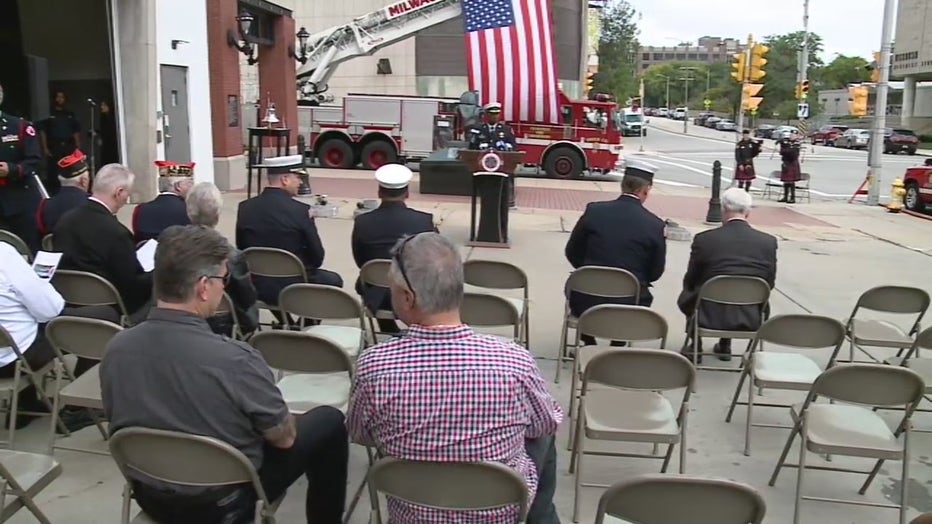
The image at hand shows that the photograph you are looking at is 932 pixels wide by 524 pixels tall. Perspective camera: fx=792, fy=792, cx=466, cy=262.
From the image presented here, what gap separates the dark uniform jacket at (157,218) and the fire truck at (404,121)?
1417cm

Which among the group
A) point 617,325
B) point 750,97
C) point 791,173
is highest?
point 750,97

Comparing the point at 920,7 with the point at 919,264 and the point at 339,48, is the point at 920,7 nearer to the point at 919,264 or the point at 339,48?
the point at 339,48

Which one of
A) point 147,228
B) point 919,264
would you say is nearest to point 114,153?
point 147,228

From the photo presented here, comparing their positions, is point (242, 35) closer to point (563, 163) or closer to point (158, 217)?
Answer: point (563, 163)

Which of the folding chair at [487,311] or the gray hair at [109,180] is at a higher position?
the gray hair at [109,180]

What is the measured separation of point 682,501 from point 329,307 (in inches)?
108

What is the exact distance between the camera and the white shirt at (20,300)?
148 inches

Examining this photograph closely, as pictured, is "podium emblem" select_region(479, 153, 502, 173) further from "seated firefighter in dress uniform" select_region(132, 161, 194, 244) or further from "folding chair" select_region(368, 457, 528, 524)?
"folding chair" select_region(368, 457, 528, 524)

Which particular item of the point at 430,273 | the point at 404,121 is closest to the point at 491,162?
the point at 430,273

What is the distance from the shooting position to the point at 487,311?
4.73 m

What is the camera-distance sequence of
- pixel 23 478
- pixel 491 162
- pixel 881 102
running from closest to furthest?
pixel 23 478 → pixel 491 162 → pixel 881 102

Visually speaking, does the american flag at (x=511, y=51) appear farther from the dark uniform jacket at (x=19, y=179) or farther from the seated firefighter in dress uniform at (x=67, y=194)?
the seated firefighter in dress uniform at (x=67, y=194)

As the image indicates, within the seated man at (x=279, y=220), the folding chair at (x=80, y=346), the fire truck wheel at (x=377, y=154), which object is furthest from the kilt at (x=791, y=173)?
the folding chair at (x=80, y=346)

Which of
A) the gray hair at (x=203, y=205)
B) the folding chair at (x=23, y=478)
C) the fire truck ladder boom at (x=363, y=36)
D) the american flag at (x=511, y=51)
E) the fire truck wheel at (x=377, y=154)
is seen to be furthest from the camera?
the fire truck ladder boom at (x=363, y=36)
